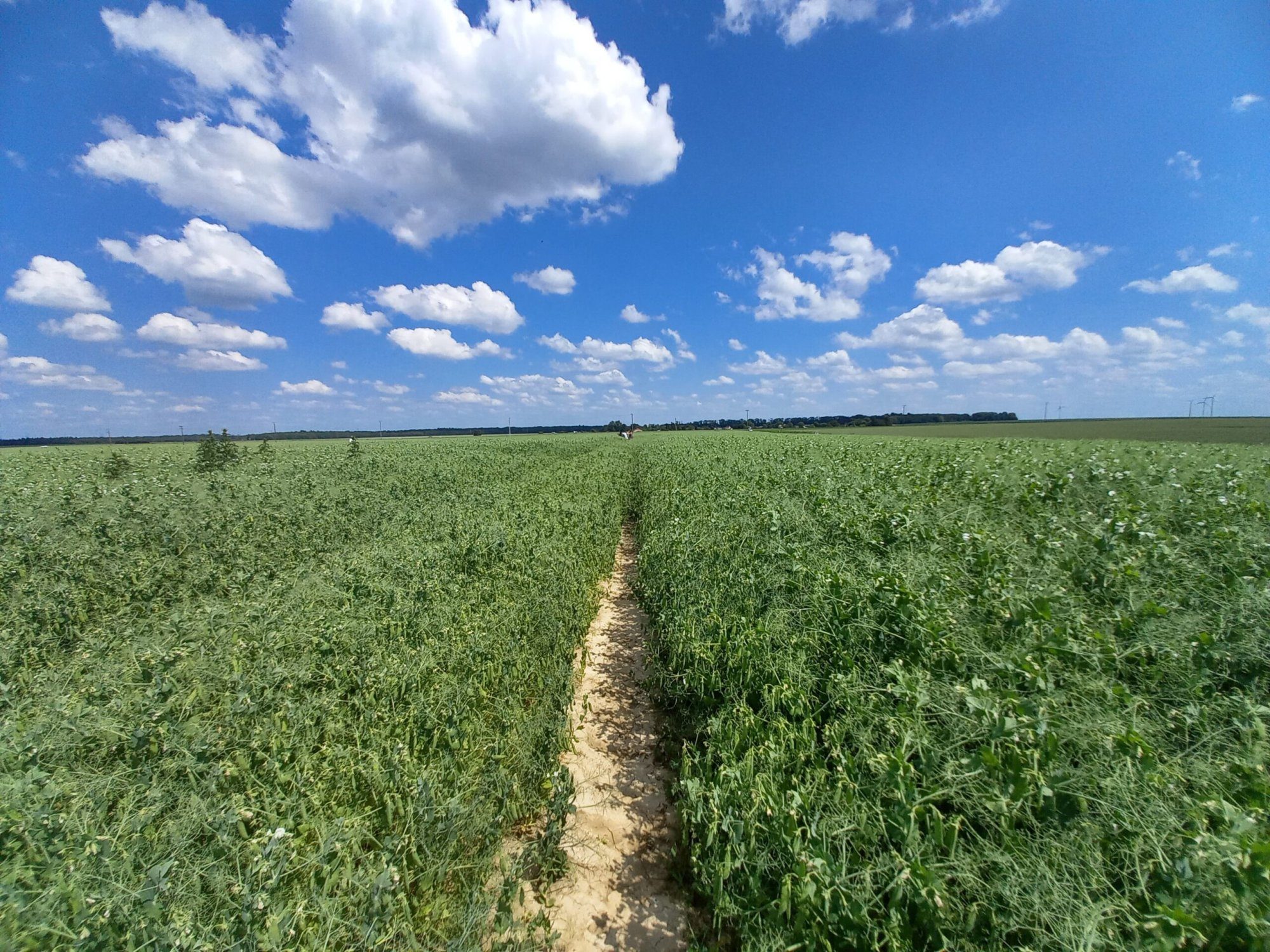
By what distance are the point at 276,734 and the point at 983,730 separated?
4.58 metres

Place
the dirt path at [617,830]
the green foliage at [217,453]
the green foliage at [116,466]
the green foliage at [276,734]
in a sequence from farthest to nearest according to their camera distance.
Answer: the green foliage at [217,453] → the green foliage at [116,466] → the dirt path at [617,830] → the green foliage at [276,734]

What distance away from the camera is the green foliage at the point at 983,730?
2.03 metres

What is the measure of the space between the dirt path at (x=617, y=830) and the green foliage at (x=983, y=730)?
357 millimetres

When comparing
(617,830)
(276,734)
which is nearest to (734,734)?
(617,830)

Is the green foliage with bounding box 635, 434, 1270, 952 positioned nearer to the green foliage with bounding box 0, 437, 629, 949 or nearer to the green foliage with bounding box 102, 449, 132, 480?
the green foliage with bounding box 0, 437, 629, 949

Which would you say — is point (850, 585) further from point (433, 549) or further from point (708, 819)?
point (433, 549)

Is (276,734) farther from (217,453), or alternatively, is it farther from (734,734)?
(217,453)

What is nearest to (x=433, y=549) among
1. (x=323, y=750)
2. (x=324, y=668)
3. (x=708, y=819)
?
(x=324, y=668)

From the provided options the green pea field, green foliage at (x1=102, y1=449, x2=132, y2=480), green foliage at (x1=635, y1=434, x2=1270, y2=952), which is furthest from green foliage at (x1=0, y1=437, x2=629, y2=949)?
green foliage at (x1=102, y1=449, x2=132, y2=480)

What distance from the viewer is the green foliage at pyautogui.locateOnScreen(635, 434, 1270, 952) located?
2031 millimetres

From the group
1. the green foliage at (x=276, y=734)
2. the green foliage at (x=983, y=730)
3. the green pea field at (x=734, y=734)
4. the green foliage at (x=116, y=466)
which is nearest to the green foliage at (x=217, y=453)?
the green foliage at (x=116, y=466)

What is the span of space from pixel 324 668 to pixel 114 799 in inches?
48.8

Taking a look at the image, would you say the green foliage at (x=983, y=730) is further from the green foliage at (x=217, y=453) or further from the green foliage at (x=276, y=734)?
the green foliage at (x=217, y=453)

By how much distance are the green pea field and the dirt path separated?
25cm
